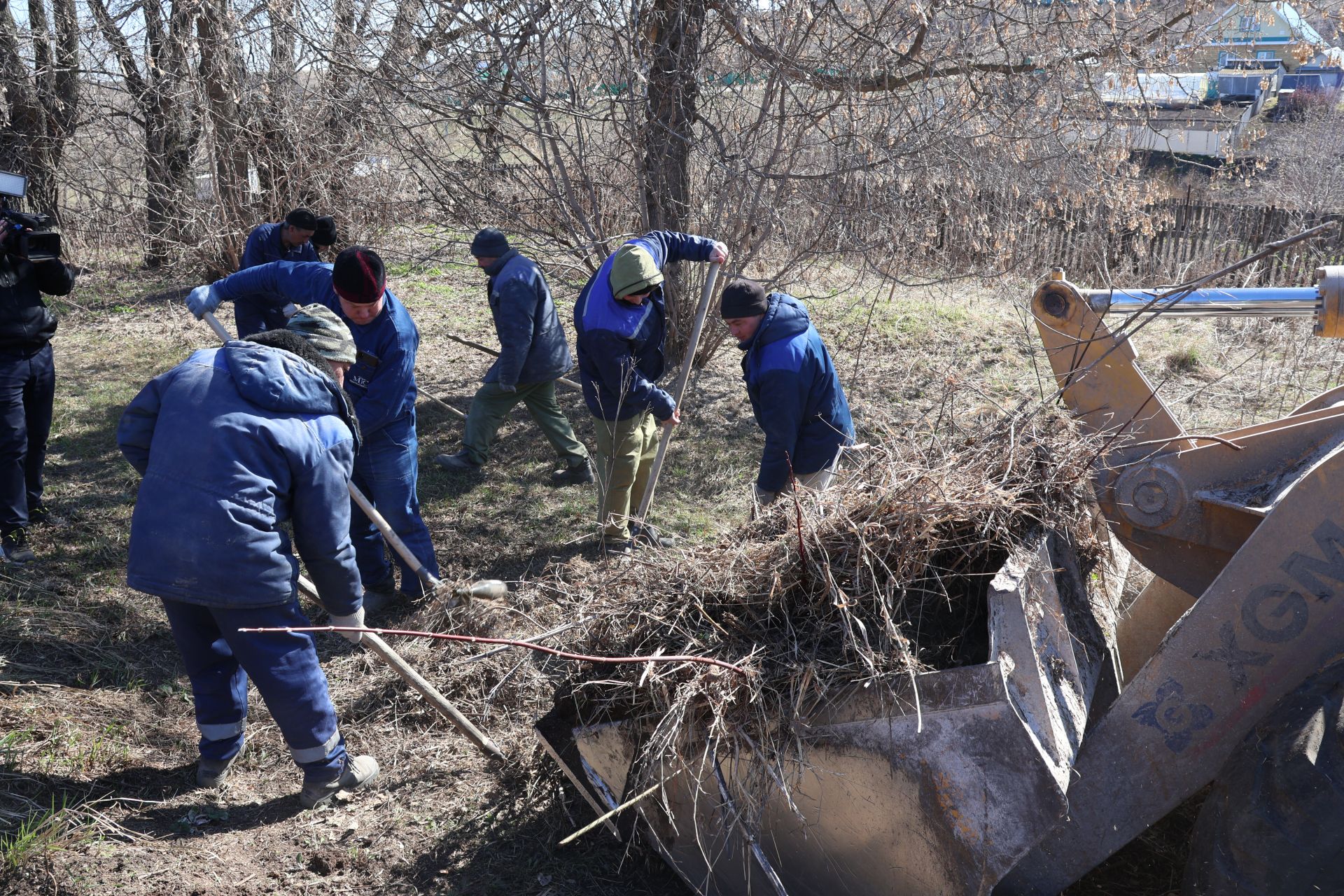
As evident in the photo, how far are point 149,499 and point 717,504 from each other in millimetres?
3590

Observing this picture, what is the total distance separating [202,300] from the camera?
15.2 ft

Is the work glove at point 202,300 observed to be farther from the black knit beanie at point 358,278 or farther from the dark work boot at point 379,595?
the dark work boot at point 379,595

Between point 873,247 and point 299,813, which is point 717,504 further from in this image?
point 299,813

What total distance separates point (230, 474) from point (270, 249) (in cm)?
427

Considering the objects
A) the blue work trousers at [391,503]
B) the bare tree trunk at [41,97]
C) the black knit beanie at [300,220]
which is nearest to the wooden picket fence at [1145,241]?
the black knit beanie at [300,220]

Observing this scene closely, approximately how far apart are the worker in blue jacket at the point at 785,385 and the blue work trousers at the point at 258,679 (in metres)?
1.90

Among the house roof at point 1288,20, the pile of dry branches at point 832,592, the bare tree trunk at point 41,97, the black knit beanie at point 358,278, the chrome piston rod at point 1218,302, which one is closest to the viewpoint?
the pile of dry branches at point 832,592

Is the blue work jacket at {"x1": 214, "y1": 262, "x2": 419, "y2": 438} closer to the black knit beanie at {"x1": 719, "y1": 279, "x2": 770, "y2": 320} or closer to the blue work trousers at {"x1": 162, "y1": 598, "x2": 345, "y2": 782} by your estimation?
the blue work trousers at {"x1": 162, "y1": 598, "x2": 345, "y2": 782}

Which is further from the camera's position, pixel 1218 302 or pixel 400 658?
pixel 400 658

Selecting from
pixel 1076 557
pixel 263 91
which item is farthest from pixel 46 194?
pixel 1076 557

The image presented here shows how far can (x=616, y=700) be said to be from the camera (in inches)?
110

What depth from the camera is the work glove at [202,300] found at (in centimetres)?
459

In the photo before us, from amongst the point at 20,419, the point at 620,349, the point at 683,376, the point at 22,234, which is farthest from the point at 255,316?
the point at 683,376

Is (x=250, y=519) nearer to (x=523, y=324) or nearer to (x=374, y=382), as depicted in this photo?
(x=374, y=382)
